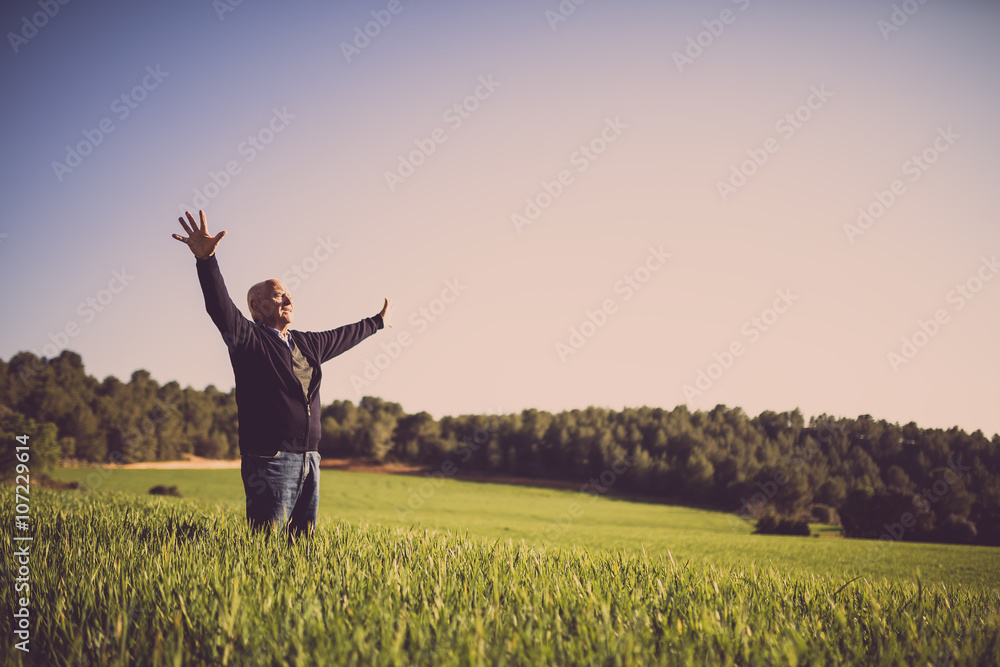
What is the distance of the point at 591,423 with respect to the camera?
10506 cm

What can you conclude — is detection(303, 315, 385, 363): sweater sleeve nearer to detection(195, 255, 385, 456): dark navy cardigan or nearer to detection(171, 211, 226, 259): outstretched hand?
detection(195, 255, 385, 456): dark navy cardigan

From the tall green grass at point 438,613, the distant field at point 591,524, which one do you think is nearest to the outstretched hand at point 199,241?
the tall green grass at point 438,613

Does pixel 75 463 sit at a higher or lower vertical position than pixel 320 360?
lower

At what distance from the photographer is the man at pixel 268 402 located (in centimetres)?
413

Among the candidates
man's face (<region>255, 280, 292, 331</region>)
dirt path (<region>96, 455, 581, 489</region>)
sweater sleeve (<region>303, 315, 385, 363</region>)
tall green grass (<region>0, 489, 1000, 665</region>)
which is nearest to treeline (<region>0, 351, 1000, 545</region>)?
dirt path (<region>96, 455, 581, 489</region>)

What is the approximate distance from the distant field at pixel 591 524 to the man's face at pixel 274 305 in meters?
17.6

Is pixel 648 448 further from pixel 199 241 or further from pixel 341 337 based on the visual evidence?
pixel 199 241

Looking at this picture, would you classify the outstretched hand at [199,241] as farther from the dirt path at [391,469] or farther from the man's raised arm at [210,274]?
the dirt path at [391,469]

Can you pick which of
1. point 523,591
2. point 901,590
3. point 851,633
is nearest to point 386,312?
point 523,591

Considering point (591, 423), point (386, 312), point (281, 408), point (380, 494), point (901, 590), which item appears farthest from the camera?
point (591, 423)

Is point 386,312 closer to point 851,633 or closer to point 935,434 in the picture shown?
point 851,633

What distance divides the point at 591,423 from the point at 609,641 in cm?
10643

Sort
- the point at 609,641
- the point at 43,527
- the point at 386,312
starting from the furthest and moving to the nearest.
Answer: the point at 386,312 < the point at 43,527 < the point at 609,641

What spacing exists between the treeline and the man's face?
199ft
